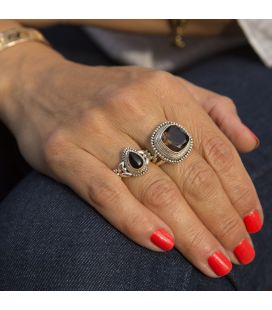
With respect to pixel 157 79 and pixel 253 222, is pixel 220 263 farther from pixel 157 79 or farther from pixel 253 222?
pixel 157 79

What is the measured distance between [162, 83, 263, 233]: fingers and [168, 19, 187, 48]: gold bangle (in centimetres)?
34

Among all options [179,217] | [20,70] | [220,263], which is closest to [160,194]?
[179,217]

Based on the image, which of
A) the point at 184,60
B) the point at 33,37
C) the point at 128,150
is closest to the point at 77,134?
the point at 128,150

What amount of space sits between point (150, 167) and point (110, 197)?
3.8 inches

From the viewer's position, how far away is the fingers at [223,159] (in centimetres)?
79

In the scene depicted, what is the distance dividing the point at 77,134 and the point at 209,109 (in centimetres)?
30

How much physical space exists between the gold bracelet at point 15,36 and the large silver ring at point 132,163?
17.6 inches

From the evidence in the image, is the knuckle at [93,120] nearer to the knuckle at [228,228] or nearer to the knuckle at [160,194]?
the knuckle at [160,194]

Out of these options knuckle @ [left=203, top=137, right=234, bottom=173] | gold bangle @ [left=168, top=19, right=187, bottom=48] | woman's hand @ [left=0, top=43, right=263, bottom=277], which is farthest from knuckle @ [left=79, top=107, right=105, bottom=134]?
gold bangle @ [left=168, top=19, right=187, bottom=48]

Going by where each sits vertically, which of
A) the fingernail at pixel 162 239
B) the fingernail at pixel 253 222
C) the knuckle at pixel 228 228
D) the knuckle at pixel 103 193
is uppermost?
the knuckle at pixel 103 193

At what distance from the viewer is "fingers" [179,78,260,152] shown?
2.82 feet

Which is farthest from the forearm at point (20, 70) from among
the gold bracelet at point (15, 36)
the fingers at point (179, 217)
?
the fingers at point (179, 217)

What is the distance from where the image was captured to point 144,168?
0.75 m
